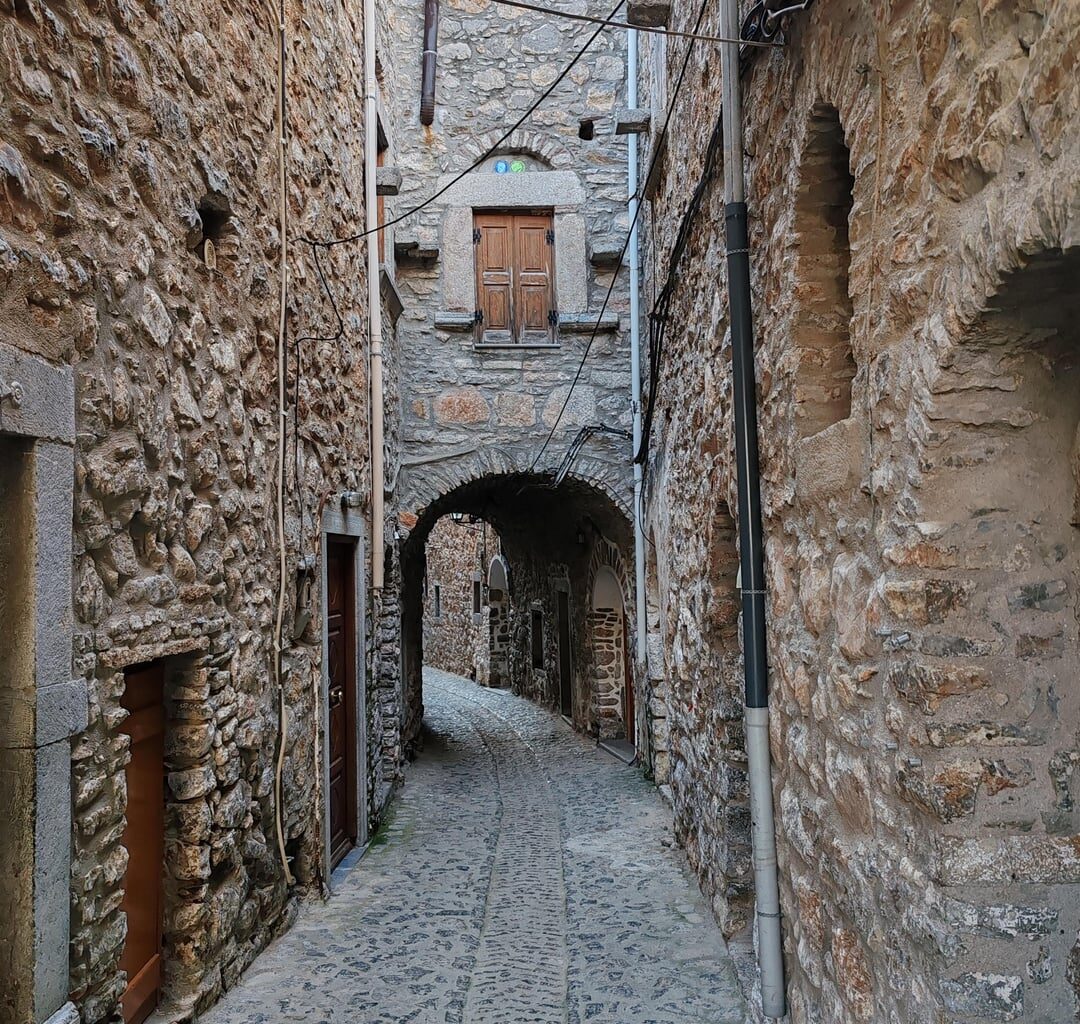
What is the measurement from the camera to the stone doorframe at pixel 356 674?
5020 mm

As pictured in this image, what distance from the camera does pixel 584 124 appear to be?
8.67 m

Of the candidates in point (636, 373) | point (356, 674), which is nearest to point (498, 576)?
point (636, 373)

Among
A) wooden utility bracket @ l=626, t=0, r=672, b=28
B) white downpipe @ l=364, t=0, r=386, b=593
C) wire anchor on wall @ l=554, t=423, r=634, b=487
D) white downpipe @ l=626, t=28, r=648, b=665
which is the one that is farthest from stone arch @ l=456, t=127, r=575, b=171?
wooden utility bracket @ l=626, t=0, r=672, b=28

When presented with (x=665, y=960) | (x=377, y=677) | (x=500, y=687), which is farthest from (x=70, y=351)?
(x=500, y=687)

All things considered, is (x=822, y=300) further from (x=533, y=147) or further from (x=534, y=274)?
(x=533, y=147)

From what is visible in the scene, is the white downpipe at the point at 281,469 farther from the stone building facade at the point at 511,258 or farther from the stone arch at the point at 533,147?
the stone arch at the point at 533,147

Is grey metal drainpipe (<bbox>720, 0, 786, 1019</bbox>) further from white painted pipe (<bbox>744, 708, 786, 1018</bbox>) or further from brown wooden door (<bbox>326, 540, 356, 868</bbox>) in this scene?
brown wooden door (<bbox>326, 540, 356, 868</bbox>)

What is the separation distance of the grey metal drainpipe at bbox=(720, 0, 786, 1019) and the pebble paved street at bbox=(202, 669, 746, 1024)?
3.07 feet

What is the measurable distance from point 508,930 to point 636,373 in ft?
15.9

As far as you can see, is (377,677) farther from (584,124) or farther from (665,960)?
(584,124)

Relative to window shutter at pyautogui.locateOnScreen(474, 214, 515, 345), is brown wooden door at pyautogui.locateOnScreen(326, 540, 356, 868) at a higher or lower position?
lower

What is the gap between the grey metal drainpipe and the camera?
2.96 m

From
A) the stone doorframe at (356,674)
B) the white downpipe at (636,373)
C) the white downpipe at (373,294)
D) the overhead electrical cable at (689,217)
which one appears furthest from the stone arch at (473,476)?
the stone doorframe at (356,674)

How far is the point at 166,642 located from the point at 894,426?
229cm
